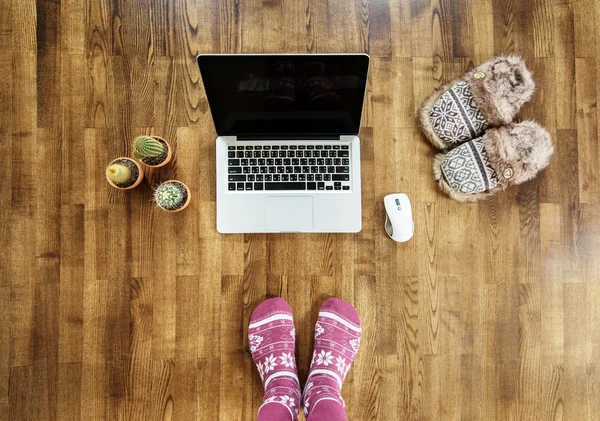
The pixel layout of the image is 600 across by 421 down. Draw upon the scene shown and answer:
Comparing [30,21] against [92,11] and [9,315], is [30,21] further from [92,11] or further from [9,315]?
[9,315]

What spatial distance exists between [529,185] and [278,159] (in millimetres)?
735

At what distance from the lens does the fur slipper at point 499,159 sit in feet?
3.35

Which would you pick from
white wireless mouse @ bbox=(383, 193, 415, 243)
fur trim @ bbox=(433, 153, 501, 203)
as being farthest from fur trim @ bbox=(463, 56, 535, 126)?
white wireless mouse @ bbox=(383, 193, 415, 243)

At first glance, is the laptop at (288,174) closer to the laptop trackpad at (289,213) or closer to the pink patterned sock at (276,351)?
the laptop trackpad at (289,213)

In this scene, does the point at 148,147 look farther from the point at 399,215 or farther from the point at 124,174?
the point at 399,215

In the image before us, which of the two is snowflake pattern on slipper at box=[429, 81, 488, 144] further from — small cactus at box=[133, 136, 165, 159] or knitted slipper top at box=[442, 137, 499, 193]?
small cactus at box=[133, 136, 165, 159]

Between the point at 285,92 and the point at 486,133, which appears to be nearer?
the point at 285,92

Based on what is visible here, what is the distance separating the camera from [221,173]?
0.99m

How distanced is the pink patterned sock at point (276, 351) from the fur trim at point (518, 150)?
2.33 ft

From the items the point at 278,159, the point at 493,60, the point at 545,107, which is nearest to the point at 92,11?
the point at 278,159

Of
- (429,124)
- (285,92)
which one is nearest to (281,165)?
(285,92)

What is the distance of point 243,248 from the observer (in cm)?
108

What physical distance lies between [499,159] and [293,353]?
790 millimetres

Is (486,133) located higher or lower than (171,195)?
higher
